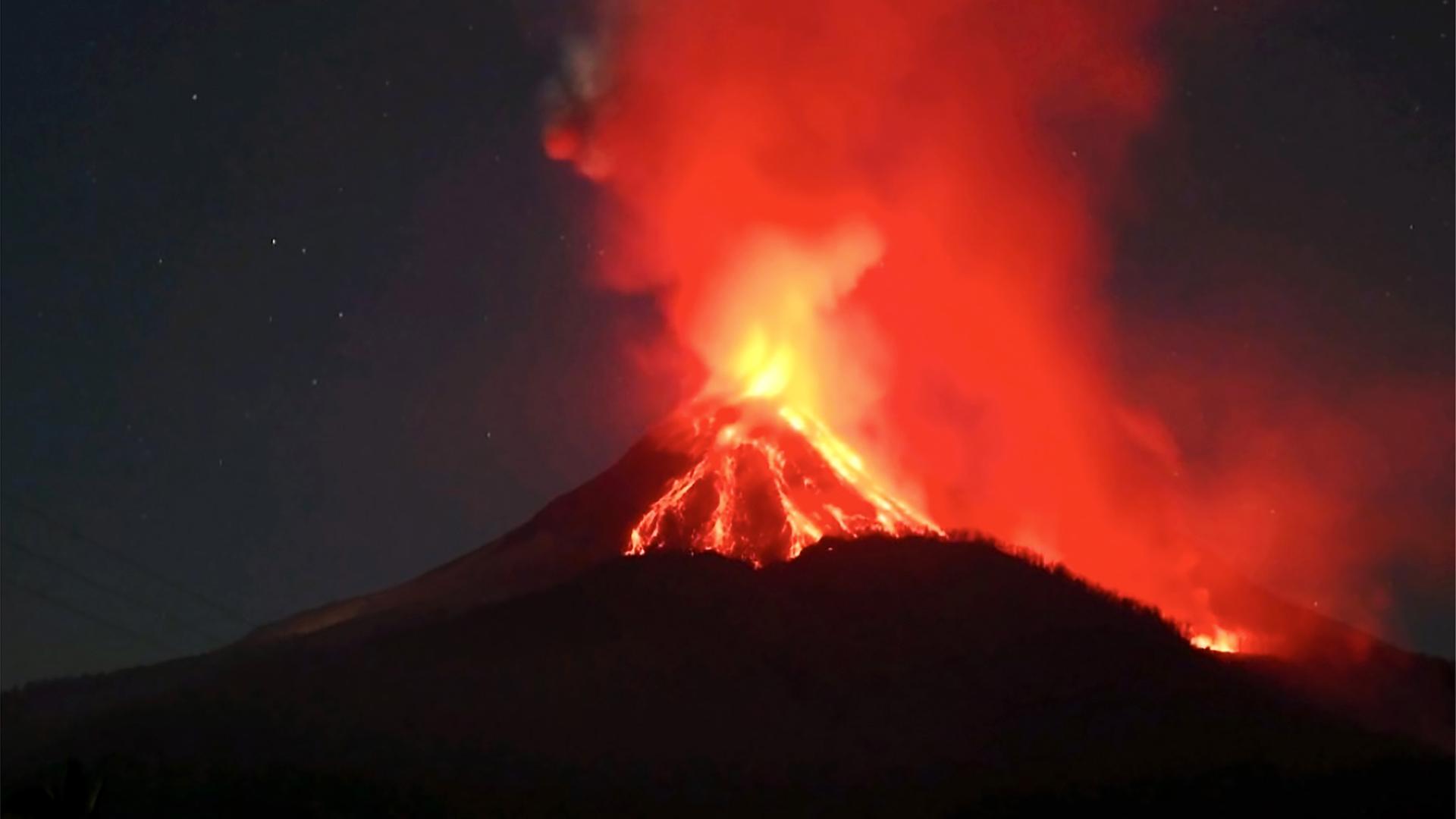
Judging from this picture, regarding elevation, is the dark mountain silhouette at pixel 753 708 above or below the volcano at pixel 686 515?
below

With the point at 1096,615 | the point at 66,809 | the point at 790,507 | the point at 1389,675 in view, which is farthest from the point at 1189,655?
the point at 66,809

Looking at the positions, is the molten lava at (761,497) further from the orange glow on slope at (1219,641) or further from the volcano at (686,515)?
the orange glow on slope at (1219,641)

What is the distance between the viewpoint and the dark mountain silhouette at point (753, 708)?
61031mm

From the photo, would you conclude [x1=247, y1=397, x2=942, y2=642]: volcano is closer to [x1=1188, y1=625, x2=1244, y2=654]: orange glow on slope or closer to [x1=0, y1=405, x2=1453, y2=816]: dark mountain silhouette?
[x1=0, y1=405, x2=1453, y2=816]: dark mountain silhouette

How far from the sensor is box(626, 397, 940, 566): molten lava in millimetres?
93938

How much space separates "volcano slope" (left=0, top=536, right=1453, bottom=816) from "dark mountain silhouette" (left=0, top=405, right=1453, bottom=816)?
16 cm

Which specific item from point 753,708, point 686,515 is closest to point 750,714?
point 753,708

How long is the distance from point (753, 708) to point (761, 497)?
2595 cm

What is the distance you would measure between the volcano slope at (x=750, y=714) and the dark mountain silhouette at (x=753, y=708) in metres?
0.16

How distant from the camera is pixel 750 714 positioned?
71562mm

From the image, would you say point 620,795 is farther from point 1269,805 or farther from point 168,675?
point 168,675

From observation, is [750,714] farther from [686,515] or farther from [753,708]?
[686,515]

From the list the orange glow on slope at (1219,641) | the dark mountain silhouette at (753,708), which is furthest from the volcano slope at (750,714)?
the orange glow on slope at (1219,641)

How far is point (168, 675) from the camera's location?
90.1 metres
